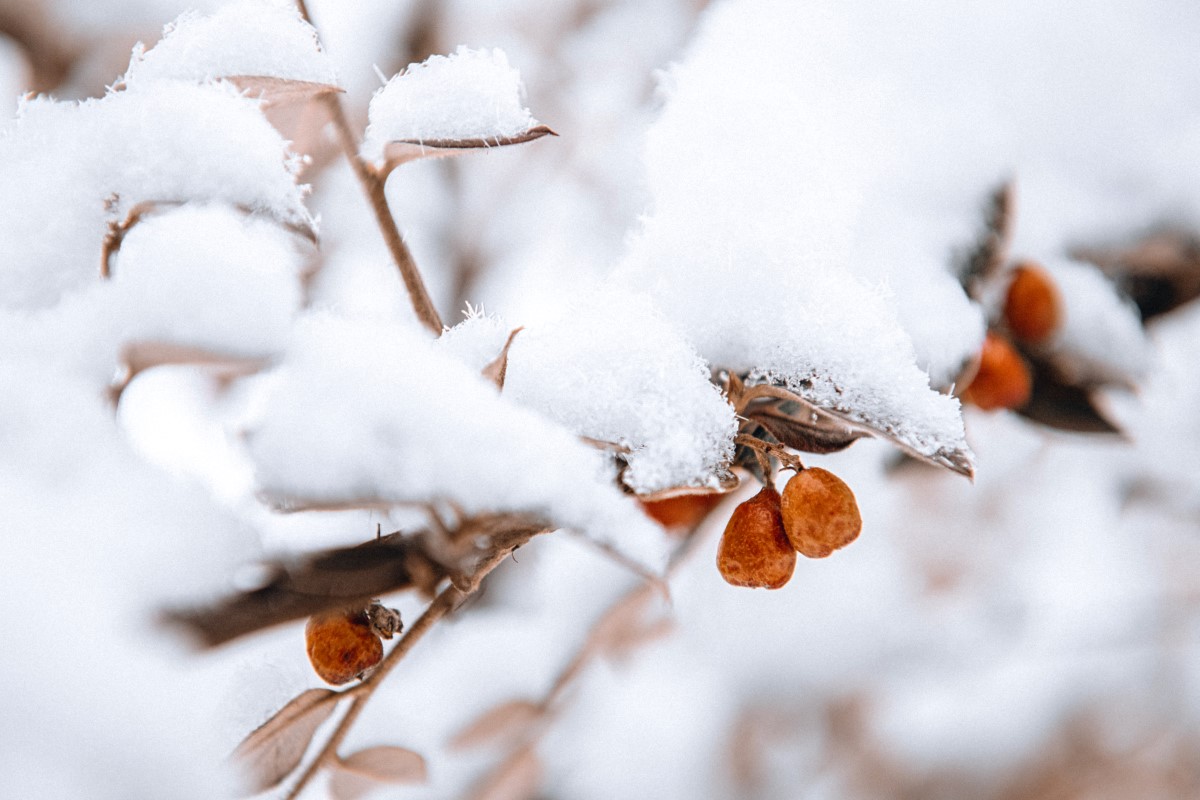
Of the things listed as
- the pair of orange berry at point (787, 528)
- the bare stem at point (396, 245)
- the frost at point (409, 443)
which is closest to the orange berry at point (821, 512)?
the pair of orange berry at point (787, 528)

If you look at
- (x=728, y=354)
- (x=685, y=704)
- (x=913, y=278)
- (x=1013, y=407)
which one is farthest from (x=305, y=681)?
(x=685, y=704)

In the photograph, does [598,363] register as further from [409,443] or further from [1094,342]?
[1094,342]

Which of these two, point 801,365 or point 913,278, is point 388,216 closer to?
point 801,365

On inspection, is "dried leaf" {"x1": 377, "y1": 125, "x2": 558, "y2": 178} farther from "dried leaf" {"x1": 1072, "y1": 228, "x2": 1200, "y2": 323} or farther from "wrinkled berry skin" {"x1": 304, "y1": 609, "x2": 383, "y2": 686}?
"dried leaf" {"x1": 1072, "y1": 228, "x2": 1200, "y2": 323}

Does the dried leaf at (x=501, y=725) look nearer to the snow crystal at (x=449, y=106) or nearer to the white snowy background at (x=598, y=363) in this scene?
the white snowy background at (x=598, y=363)

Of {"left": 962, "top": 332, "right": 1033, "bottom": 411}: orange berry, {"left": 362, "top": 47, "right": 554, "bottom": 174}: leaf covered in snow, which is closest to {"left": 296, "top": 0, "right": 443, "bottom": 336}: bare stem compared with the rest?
{"left": 362, "top": 47, "right": 554, "bottom": 174}: leaf covered in snow

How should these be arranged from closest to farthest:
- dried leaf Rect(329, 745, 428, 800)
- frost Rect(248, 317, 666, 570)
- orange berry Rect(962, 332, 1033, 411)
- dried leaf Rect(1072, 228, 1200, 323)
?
1. frost Rect(248, 317, 666, 570)
2. dried leaf Rect(329, 745, 428, 800)
3. orange berry Rect(962, 332, 1033, 411)
4. dried leaf Rect(1072, 228, 1200, 323)
